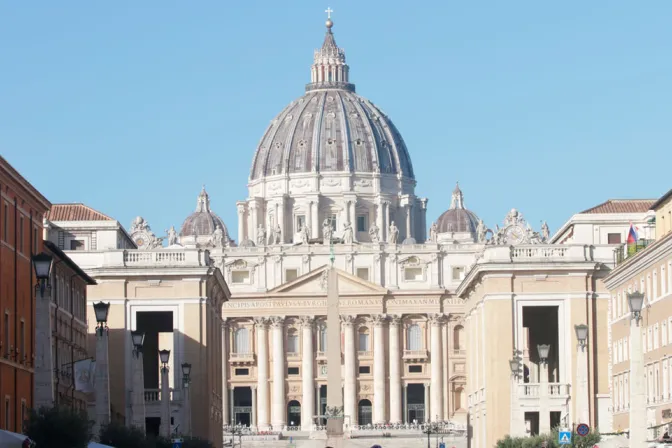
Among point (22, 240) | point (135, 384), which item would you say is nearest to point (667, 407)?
point (135, 384)

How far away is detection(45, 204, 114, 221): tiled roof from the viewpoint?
396 feet

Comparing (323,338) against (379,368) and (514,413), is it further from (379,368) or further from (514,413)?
(514,413)

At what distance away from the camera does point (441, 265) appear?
188 metres

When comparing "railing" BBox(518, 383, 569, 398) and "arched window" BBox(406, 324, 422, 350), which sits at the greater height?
"arched window" BBox(406, 324, 422, 350)

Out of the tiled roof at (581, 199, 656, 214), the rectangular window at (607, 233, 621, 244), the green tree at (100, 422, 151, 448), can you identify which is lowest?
the green tree at (100, 422, 151, 448)

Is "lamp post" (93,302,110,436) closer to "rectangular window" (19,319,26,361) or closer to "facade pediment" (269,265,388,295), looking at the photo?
"rectangular window" (19,319,26,361)

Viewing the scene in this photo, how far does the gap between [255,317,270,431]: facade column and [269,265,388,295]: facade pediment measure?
3116mm

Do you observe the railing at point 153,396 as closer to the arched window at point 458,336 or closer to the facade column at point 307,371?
the facade column at point 307,371

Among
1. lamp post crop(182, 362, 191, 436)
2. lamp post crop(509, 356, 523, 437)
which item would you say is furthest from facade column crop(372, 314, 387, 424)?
lamp post crop(182, 362, 191, 436)

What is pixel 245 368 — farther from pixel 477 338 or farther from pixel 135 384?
pixel 135 384

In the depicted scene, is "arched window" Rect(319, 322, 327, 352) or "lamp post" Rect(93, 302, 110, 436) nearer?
"lamp post" Rect(93, 302, 110, 436)

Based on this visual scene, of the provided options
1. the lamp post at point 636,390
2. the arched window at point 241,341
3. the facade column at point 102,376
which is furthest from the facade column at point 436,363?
the lamp post at point 636,390

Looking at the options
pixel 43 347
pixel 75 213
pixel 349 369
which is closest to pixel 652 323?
pixel 43 347

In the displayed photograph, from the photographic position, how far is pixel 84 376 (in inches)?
2534
